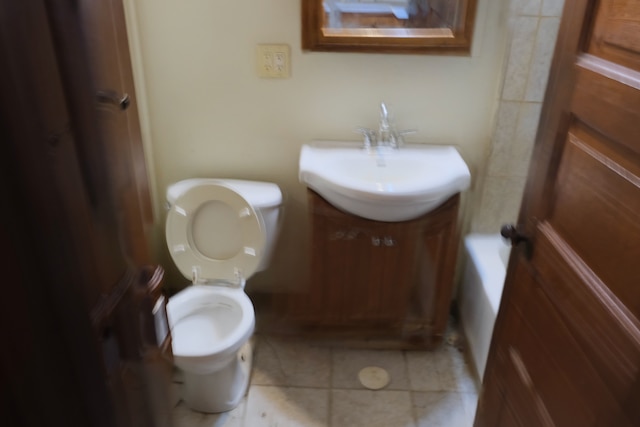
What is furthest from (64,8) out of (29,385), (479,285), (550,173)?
(479,285)

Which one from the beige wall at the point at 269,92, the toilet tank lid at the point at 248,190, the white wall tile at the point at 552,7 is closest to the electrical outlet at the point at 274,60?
the beige wall at the point at 269,92

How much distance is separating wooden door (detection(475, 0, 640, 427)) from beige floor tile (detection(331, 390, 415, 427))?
2.18ft

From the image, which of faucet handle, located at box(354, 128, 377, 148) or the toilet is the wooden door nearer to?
faucet handle, located at box(354, 128, 377, 148)

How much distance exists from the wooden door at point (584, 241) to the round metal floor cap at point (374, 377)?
0.78 metres

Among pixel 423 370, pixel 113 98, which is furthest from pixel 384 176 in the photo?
pixel 113 98

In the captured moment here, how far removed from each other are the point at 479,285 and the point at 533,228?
878 mm

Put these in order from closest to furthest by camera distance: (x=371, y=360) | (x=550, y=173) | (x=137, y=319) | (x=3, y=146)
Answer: (x=3, y=146), (x=137, y=319), (x=550, y=173), (x=371, y=360)

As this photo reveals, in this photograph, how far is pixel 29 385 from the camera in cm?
51

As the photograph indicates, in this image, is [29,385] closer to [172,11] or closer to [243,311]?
[243,311]

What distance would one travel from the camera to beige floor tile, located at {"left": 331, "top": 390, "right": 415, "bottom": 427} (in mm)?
1848

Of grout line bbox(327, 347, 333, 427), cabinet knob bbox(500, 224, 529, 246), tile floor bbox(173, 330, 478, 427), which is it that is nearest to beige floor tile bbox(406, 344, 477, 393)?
tile floor bbox(173, 330, 478, 427)

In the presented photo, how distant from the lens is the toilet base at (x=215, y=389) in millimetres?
1823

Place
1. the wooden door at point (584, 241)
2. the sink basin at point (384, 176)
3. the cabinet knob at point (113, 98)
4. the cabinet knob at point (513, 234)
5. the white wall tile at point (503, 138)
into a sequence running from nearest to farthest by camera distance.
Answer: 1. the cabinet knob at point (113, 98)
2. the wooden door at point (584, 241)
3. the cabinet knob at point (513, 234)
4. the sink basin at point (384, 176)
5. the white wall tile at point (503, 138)

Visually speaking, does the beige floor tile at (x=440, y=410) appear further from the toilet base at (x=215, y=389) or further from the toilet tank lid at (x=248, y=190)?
the toilet tank lid at (x=248, y=190)
